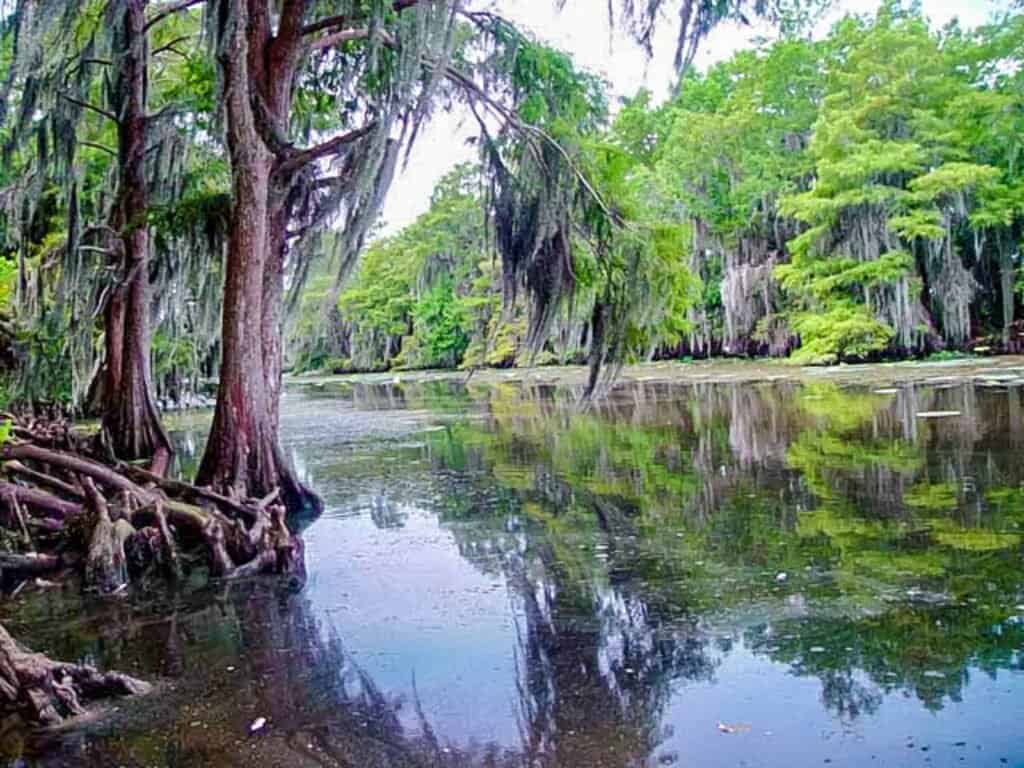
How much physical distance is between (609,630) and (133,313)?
28.4 feet

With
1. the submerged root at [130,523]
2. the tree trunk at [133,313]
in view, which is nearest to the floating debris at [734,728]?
the submerged root at [130,523]

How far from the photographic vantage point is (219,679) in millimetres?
3639

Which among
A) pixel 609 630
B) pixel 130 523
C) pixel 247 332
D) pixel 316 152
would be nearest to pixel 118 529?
pixel 130 523

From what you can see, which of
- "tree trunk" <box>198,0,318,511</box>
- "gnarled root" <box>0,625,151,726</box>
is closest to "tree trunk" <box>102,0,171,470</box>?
"tree trunk" <box>198,0,318,511</box>

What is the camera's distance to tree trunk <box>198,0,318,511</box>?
23.4 ft

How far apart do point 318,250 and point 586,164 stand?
286cm

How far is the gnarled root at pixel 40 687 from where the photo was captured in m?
3.20

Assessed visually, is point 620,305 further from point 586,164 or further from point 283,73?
point 283,73

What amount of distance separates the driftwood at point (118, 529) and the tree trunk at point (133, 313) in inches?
163

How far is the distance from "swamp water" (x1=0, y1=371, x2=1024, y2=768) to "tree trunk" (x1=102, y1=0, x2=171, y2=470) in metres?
3.84

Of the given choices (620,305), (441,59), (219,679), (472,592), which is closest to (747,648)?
(472,592)

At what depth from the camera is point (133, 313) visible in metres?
10.8

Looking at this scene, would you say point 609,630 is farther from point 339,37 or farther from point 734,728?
point 339,37

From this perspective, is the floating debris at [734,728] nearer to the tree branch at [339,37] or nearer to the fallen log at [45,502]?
the fallen log at [45,502]
